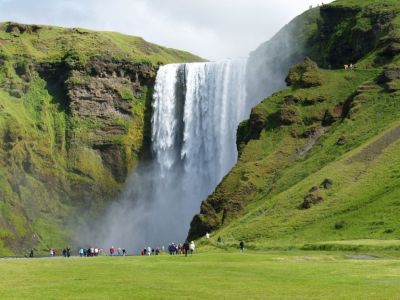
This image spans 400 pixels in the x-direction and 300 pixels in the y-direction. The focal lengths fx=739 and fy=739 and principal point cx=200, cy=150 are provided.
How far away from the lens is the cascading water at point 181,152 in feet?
480

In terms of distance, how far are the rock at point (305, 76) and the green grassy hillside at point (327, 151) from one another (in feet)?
0.54

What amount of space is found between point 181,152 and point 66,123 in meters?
30.4

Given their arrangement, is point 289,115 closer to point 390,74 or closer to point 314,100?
point 314,100

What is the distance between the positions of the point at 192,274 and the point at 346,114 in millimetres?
65525

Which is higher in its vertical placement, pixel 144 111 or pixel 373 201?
pixel 144 111

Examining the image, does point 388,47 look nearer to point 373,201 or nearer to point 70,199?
point 373,201

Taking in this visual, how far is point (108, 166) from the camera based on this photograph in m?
166

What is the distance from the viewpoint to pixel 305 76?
4631 inches

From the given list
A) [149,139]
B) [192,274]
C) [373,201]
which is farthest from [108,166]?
[192,274]

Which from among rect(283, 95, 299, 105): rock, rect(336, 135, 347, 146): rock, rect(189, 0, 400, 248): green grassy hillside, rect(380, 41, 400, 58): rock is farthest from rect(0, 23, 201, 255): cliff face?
rect(336, 135, 347, 146): rock

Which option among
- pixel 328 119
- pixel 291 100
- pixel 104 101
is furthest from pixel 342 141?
pixel 104 101

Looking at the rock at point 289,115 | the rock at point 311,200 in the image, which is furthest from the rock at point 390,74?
the rock at point 311,200

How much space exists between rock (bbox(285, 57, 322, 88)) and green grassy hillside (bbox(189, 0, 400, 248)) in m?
0.17

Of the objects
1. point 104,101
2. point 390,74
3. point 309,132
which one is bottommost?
point 309,132
